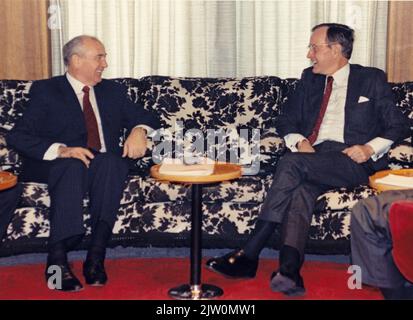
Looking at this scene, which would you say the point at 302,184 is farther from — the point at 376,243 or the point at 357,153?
the point at 376,243

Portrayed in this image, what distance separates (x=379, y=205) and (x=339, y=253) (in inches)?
45.9

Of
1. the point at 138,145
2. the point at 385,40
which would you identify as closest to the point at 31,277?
the point at 138,145

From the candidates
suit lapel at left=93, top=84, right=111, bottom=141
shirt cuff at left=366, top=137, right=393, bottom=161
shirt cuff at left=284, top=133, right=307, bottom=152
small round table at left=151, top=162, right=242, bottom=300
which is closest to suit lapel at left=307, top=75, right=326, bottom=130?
shirt cuff at left=284, top=133, right=307, bottom=152

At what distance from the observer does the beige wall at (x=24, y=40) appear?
4.55m

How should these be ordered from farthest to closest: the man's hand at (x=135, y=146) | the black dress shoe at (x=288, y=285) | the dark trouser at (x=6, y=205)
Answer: the man's hand at (x=135, y=146) → the dark trouser at (x=6, y=205) → the black dress shoe at (x=288, y=285)

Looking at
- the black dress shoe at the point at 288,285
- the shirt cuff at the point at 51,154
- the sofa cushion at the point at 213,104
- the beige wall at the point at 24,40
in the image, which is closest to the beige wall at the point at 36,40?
the beige wall at the point at 24,40

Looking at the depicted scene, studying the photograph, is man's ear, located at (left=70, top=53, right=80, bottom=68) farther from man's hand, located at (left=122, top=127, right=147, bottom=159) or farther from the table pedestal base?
the table pedestal base

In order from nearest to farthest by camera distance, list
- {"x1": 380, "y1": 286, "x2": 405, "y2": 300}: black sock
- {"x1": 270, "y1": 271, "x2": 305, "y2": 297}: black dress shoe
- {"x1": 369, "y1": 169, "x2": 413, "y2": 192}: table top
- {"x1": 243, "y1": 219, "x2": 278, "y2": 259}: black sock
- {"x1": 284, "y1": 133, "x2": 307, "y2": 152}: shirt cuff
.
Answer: {"x1": 380, "y1": 286, "x2": 405, "y2": 300}: black sock → {"x1": 369, "y1": 169, "x2": 413, "y2": 192}: table top → {"x1": 270, "y1": 271, "x2": 305, "y2": 297}: black dress shoe → {"x1": 243, "y1": 219, "x2": 278, "y2": 259}: black sock → {"x1": 284, "y1": 133, "x2": 307, "y2": 152}: shirt cuff

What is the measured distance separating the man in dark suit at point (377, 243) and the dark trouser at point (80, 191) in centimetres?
127

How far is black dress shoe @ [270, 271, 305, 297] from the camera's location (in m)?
2.91

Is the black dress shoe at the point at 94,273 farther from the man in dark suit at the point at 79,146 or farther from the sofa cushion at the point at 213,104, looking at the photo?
the sofa cushion at the point at 213,104

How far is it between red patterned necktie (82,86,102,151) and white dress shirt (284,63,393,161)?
1.06 meters
